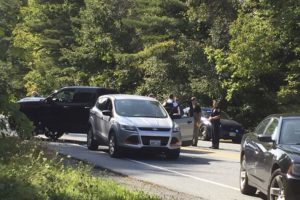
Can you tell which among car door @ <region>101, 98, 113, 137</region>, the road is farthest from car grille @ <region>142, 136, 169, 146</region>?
car door @ <region>101, 98, 113, 137</region>

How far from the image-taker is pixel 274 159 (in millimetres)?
9664

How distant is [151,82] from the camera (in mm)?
39562

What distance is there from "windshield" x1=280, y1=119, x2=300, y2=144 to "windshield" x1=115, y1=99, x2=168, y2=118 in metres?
7.95

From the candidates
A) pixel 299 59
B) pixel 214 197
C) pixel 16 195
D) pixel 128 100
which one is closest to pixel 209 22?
pixel 299 59

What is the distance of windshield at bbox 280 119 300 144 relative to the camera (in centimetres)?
1008

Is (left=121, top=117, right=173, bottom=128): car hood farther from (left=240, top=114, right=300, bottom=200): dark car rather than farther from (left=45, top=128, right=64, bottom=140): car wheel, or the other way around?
(left=45, top=128, right=64, bottom=140): car wheel

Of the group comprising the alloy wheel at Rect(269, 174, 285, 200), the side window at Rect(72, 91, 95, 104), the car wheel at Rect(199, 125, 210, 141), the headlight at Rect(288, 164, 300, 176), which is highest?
the side window at Rect(72, 91, 95, 104)

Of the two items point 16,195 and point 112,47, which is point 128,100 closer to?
point 16,195

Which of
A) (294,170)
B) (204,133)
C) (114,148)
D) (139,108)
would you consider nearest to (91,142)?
(139,108)

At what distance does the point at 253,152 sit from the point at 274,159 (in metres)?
1.53

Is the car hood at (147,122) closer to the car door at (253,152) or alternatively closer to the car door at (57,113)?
the car door at (253,152)

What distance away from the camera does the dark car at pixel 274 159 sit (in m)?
8.96

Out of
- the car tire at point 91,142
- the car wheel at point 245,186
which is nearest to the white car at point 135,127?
the car tire at point 91,142

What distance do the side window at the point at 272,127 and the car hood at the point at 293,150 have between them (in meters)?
0.80
